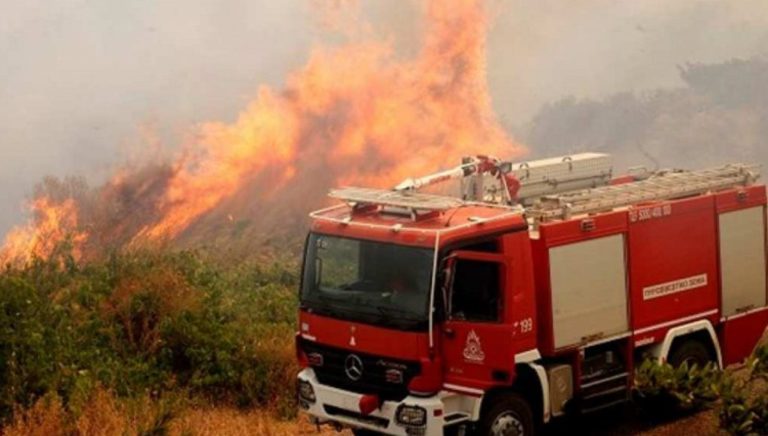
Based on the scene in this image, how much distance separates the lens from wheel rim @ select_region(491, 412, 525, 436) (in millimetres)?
11062

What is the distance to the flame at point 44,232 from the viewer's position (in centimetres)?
2097

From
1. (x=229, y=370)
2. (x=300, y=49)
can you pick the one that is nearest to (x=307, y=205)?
(x=300, y=49)

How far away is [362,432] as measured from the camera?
11.9 meters

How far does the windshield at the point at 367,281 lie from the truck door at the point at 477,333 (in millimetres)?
352

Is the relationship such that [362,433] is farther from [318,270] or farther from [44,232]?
[44,232]

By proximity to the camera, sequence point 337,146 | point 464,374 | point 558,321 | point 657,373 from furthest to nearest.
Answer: point 337,146
point 657,373
point 558,321
point 464,374

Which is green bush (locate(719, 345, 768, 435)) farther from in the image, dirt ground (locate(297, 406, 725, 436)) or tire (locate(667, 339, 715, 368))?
tire (locate(667, 339, 715, 368))

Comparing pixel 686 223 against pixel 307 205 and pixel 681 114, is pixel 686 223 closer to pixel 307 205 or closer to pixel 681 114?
pixel 307 205

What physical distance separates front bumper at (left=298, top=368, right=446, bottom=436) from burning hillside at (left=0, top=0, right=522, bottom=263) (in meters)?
16.0

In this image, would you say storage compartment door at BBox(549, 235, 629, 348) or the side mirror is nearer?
the side mirror

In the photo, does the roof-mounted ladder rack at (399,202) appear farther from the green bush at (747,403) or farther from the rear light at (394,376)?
the green bush at (747,403)

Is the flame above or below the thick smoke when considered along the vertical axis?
below

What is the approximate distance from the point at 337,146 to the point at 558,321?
17.5 meters

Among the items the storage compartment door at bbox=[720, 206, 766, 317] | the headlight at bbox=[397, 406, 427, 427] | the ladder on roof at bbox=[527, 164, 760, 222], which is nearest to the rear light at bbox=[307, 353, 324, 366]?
the headlight at bbox=[397, 406, 427, 427]
